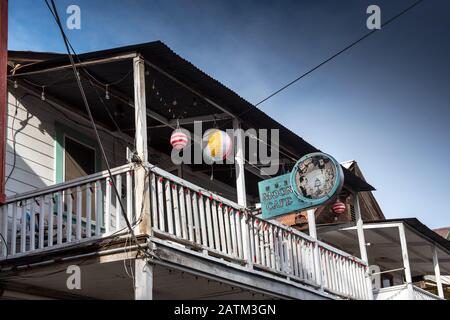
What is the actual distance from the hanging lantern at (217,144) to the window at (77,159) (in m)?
2.53

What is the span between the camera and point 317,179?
1225 centimetres

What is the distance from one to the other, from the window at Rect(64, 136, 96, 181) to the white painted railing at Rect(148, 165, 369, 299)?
167 cm

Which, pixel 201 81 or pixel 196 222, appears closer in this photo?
pixel 196 222

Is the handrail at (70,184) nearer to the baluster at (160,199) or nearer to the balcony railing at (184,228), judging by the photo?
the balcony railing at (184,228)

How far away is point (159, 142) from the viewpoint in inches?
617

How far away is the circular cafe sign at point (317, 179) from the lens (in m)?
11.9

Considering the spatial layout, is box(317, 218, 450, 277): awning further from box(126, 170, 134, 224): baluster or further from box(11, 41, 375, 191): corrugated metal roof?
box(126, 170, 134, 224): baluster

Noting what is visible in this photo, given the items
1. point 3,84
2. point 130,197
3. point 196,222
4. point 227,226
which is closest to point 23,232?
point 130,197

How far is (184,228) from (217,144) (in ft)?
6.62

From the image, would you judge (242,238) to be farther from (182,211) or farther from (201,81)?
(201,81)

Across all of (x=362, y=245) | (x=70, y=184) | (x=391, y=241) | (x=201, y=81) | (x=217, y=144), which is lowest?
(x=70, y=184)

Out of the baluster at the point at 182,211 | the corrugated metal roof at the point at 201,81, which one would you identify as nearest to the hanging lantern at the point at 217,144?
the corrugated metal roof at the point at 201,81

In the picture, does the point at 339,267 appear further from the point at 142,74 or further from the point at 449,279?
the point at 449,279

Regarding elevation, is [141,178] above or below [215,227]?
above
